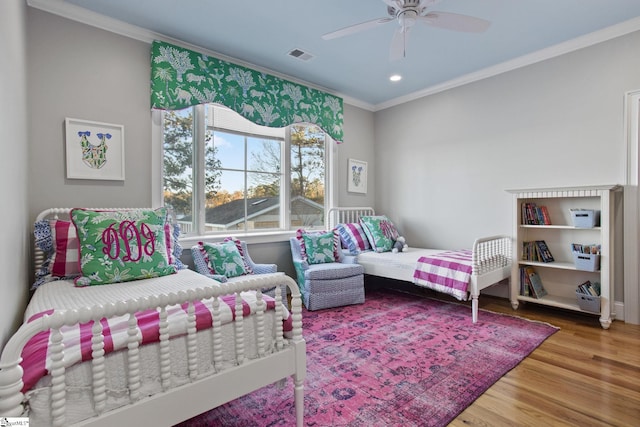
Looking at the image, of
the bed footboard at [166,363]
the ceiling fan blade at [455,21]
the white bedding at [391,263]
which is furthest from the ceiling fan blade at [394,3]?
the white bedding at [391,263]

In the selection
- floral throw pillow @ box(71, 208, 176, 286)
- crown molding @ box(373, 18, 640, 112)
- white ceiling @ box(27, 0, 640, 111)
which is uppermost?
white ceiling @ box(27, 0, 640, 111)

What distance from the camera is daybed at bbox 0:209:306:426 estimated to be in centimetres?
90

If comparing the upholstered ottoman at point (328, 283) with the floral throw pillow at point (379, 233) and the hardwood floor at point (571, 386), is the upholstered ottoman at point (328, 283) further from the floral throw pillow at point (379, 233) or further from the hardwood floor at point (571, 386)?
the hardwood floor at point (571, 386)

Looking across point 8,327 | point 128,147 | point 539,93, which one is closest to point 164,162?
point 128,147

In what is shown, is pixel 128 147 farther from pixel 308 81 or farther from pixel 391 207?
pixel 391 207

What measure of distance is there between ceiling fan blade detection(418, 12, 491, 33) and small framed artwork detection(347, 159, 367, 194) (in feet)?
8.15

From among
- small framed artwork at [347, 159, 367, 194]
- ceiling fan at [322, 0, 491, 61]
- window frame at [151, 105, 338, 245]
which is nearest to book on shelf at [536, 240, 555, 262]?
ceiling fan at [322, 0, 491, 61]

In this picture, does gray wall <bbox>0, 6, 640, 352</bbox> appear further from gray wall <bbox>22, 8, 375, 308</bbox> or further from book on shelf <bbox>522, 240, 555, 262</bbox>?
book on shelf <bbox>522, 240, 555, 262</bbox>

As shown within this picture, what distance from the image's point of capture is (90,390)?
100 cm

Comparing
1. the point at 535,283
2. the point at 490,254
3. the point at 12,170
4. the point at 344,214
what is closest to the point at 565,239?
the point at 535,283

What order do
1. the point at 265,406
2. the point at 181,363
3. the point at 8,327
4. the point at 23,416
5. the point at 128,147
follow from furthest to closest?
1. the point at 128,147
2. the point at 265,406
3. the point at 8,327
4. the point at 181,363
5. the point at 23,416

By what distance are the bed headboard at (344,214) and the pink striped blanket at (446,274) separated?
1.42m

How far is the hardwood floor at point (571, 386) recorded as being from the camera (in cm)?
156

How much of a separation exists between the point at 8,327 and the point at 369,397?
1.71m
